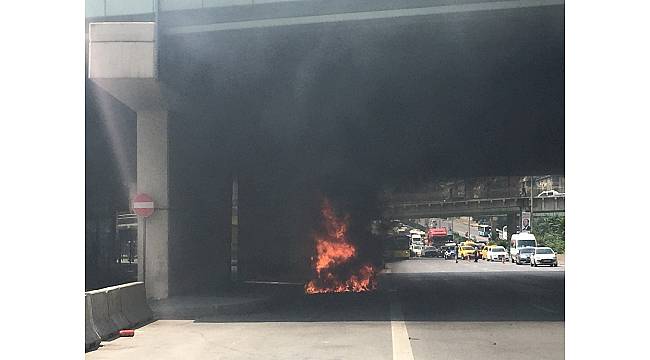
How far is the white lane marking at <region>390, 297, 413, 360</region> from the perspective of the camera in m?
11.9

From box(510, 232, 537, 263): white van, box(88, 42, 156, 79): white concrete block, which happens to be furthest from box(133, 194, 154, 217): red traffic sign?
box(510, 232, 537, 263): white van

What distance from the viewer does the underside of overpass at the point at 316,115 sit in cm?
1970

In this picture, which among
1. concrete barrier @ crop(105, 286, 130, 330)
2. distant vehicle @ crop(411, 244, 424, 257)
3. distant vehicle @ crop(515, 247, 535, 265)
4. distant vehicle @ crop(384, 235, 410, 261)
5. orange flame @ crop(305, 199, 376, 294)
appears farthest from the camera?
distant vehicle @ crop(411, 244, 424, 257)

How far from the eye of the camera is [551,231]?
381ft

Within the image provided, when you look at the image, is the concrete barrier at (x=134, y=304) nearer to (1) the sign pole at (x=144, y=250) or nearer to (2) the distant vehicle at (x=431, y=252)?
(1) the sign pole at (x=144, y=250)

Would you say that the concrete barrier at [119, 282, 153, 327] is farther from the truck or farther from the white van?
the truck

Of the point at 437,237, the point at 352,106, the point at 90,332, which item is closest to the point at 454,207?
the point at 437,237

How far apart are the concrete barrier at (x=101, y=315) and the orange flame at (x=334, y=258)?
695 inches

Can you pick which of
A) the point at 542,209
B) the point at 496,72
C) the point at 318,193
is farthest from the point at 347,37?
→ the point at 542,209

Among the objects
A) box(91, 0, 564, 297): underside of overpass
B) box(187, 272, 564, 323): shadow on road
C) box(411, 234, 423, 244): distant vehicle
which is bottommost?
box(411, 234, 423, 244): distant vehicle

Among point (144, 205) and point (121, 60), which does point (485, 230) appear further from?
point (121, 60)

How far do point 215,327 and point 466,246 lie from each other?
87.0 metres
